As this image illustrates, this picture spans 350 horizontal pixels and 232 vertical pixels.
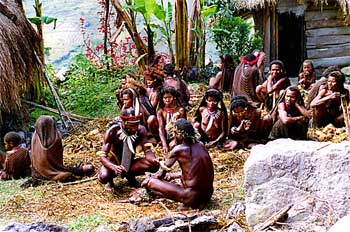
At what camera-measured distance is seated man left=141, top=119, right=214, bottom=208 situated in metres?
4.84

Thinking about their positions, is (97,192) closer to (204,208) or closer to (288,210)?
(204,208)

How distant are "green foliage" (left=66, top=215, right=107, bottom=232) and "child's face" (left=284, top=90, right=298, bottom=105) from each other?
312cm

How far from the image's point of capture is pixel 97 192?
571 centimetres

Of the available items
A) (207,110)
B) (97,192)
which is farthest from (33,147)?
(207,110)

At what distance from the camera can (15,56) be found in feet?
27.5

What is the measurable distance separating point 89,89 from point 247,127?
4775 millimetres

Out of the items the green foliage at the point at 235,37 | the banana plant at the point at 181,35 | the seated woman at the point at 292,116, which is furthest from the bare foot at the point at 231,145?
the green foliage at the point at 235,37

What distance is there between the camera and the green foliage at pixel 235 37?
1131 centimetres

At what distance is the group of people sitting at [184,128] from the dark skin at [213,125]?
0.01 metres

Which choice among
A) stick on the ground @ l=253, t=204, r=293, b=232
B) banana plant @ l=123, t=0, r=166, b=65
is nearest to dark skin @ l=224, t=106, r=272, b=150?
stick on the ground @ l=253, t=204, r=293, b=232

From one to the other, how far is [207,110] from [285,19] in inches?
314

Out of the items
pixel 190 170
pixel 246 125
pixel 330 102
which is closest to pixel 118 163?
pixel 190 170

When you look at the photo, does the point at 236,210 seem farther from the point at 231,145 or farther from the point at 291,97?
the point at 291,97

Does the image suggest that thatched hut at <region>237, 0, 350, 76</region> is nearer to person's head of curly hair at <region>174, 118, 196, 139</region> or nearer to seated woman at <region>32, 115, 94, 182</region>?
seated woman at <region>32, 115, 94, 182</region>
